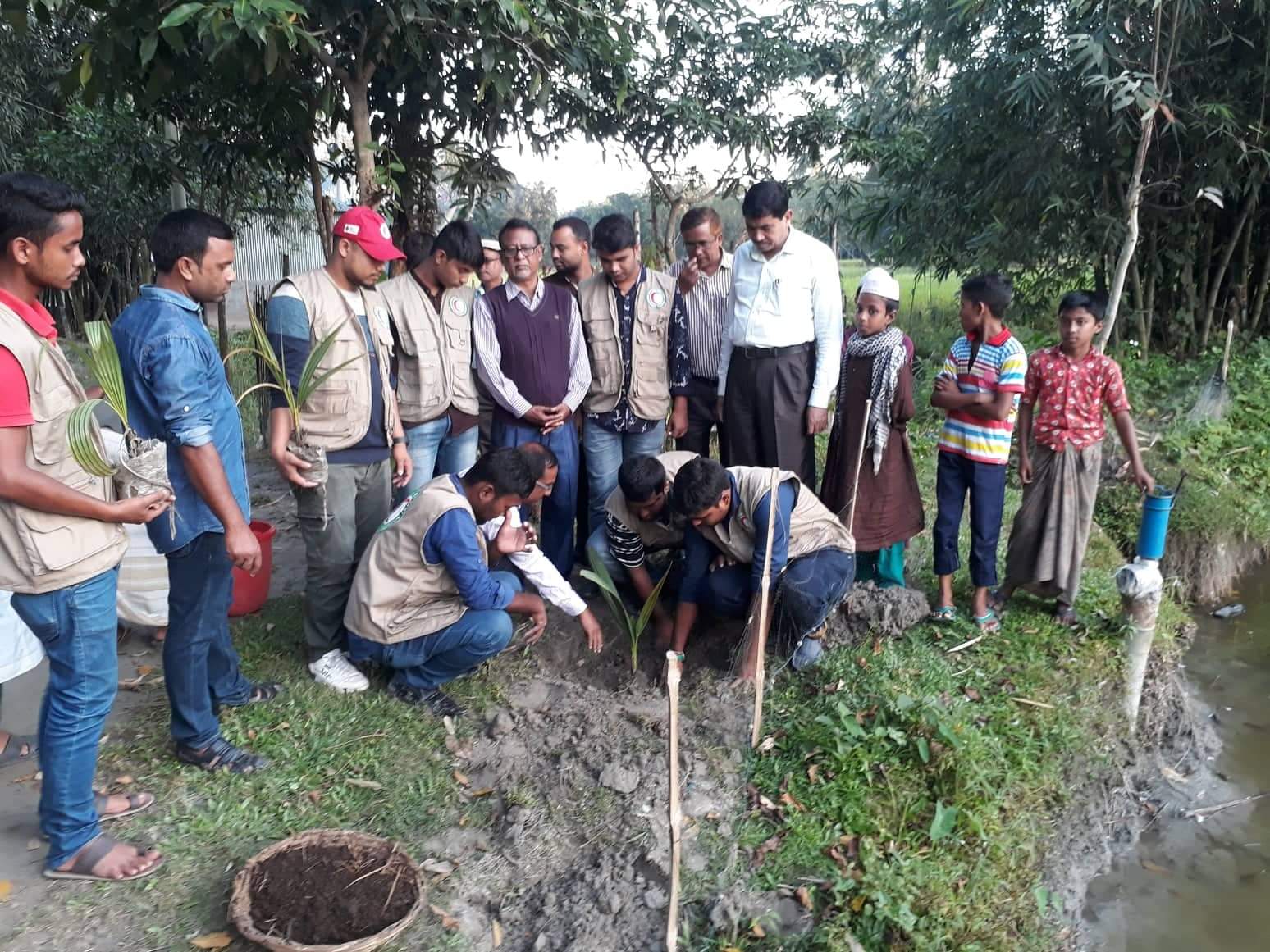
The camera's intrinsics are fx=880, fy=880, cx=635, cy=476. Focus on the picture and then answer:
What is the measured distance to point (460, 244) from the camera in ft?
12.5

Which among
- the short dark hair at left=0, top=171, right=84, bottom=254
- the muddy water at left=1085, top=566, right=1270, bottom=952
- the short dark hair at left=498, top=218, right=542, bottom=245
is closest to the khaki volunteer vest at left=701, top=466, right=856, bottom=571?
→ the short dark hair at left=498, top=218, right=542, bottom=245

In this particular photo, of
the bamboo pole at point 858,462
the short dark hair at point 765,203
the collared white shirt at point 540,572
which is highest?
the short dark hair at point 765,203

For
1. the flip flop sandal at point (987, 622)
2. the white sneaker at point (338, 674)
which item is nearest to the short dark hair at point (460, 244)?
the white sneaker at point (338, 674)

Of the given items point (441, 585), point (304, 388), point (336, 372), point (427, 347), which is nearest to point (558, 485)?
point (427, 347)

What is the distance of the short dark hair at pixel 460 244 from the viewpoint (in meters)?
3.82

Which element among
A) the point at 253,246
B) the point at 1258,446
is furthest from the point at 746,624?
the point at 253,246

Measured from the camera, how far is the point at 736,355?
4.11 m

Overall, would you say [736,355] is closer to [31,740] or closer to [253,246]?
[31,740]

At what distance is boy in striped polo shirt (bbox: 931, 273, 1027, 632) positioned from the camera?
3842 mm

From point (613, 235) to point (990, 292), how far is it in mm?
1685

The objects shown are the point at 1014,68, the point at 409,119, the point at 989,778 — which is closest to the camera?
the point at 989,778

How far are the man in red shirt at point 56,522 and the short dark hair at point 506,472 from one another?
3.68 feet

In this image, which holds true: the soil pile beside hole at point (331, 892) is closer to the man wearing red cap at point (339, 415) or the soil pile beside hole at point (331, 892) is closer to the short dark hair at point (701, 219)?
the man wearing red cap at point (339, 415)

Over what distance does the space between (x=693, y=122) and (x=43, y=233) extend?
582 cm
